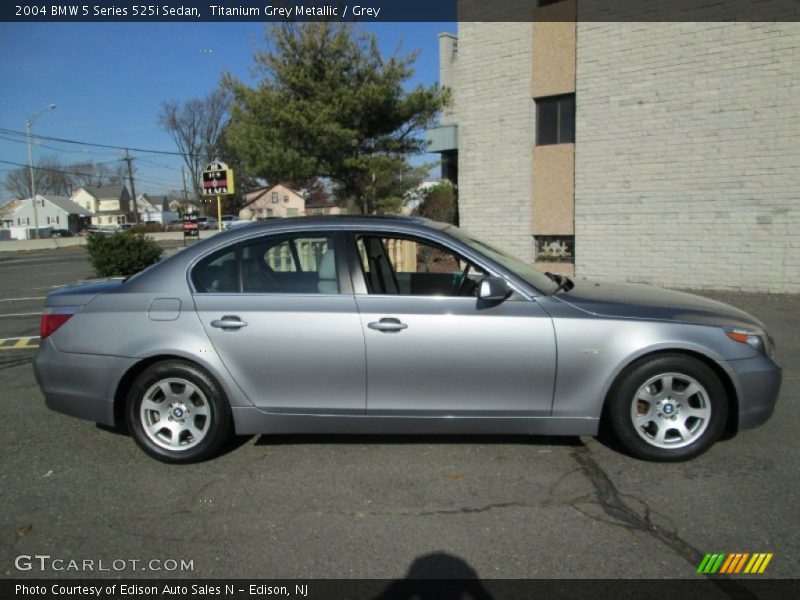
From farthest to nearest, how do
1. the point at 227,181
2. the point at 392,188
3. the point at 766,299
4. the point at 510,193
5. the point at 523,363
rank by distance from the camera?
the point at 392,188 → the point at 510,193 → the point at 227,181 → the point at 766,299 → the point at 523,363

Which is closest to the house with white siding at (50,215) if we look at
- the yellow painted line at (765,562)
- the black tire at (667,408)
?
the black tire at (667,408)

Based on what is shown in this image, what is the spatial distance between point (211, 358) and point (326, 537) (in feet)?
4.80

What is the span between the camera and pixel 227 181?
13781 mm

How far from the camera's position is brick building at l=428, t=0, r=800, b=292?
1134 centimetres

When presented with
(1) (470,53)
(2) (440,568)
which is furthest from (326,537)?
(1) (470,53)

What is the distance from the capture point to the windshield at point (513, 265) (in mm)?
4305

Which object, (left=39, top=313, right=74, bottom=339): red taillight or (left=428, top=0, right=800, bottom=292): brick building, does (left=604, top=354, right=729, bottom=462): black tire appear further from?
(left=428, top=0, right=800, bottom=292): brick building

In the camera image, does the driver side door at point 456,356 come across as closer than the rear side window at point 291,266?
Yes

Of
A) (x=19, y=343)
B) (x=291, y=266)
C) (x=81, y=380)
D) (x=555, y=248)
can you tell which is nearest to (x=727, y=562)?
(x=291, y=266)

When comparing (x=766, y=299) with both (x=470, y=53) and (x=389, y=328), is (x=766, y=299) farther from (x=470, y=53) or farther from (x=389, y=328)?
(x=389, y=328)

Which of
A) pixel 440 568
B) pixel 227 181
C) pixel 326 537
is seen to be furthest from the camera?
pixel 227 181

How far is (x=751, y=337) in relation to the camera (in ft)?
13.4

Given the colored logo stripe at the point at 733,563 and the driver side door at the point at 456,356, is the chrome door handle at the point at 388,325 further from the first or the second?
the colored logo stripe at the point at 733,563

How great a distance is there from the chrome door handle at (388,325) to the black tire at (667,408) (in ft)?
4.66
